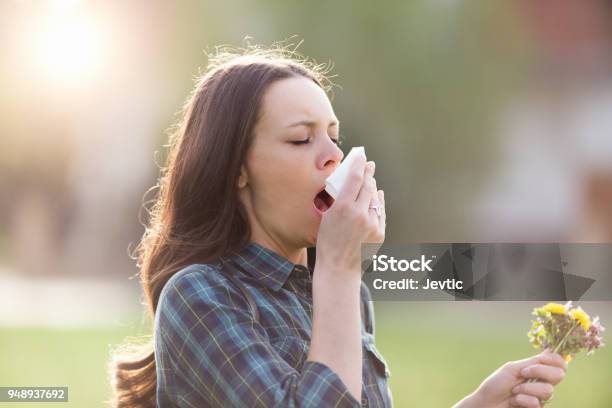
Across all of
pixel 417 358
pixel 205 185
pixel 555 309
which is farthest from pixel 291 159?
pixel 417 358

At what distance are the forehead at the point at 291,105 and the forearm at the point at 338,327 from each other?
11.9 inches

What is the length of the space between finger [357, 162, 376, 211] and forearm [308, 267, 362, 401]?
0.12 m

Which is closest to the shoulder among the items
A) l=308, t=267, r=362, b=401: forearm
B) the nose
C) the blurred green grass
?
l=308, t=267, r=362, b=401: forearm

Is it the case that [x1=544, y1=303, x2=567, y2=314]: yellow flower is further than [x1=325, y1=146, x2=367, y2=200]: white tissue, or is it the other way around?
[x1=544, y1=303, x2=567, y2=314]: yellow flower

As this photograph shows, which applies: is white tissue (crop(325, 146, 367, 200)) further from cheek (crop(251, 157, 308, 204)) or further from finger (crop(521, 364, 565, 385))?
finger (crop(521, 364, 565, 385))

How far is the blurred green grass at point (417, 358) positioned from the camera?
15.3 ft

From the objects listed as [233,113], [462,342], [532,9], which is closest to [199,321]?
[233,113]

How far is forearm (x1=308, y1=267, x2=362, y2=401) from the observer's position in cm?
121

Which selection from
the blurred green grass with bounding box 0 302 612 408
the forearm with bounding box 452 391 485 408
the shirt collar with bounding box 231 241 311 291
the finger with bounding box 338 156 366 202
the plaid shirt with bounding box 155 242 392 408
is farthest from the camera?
the blurred green grass with bounding box 0 302 612 408

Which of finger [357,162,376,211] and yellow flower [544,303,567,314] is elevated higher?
finger [357,162,376,211]

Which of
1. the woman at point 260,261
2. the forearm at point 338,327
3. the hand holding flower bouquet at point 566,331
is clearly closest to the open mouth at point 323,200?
the woman at point 260,261

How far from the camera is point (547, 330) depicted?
A: 1.51 m

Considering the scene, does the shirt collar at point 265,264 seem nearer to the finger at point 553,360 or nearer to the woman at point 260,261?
the woman at point 260,261

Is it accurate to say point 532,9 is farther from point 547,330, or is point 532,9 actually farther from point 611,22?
point 547,330
